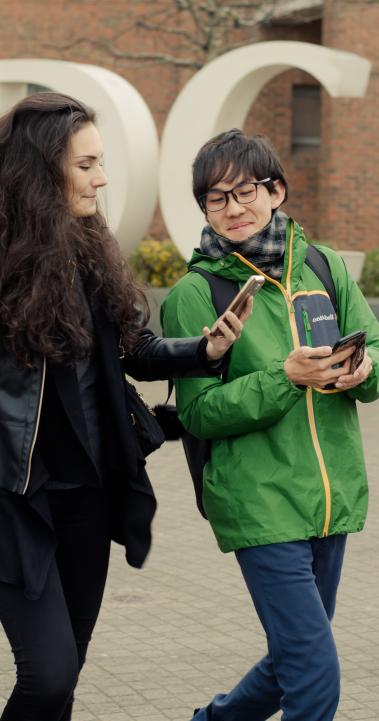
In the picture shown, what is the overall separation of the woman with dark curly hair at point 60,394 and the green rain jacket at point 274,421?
0.12 metres

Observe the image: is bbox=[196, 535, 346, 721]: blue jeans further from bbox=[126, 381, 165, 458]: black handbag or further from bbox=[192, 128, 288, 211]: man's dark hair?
bbox=[192, 128, 288, 211]: man's dark hair

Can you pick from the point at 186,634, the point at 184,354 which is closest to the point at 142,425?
the point at 184,354

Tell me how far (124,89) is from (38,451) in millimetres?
13219

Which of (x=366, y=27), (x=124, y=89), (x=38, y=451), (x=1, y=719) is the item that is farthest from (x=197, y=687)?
(x=366, y=27)

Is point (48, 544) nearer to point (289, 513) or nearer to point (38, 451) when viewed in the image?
point (38, 451)

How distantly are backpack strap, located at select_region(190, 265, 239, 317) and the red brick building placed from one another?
19685mm

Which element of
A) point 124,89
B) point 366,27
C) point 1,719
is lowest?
point 1,719

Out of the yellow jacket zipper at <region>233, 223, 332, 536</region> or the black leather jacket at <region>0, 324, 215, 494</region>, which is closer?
the black leather jacket at <region>0, 324, 215, 494</region>

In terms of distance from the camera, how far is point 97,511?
338 cm

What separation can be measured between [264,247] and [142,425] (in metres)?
0.56

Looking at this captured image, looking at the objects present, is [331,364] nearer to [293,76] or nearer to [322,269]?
[322,269]

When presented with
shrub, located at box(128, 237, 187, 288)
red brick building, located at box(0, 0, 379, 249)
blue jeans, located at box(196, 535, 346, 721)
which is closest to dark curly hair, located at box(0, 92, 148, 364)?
blue jeans, located at box(196, 535, 346, 721)

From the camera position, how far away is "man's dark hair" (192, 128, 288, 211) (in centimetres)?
364

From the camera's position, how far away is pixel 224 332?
11.0 ft
